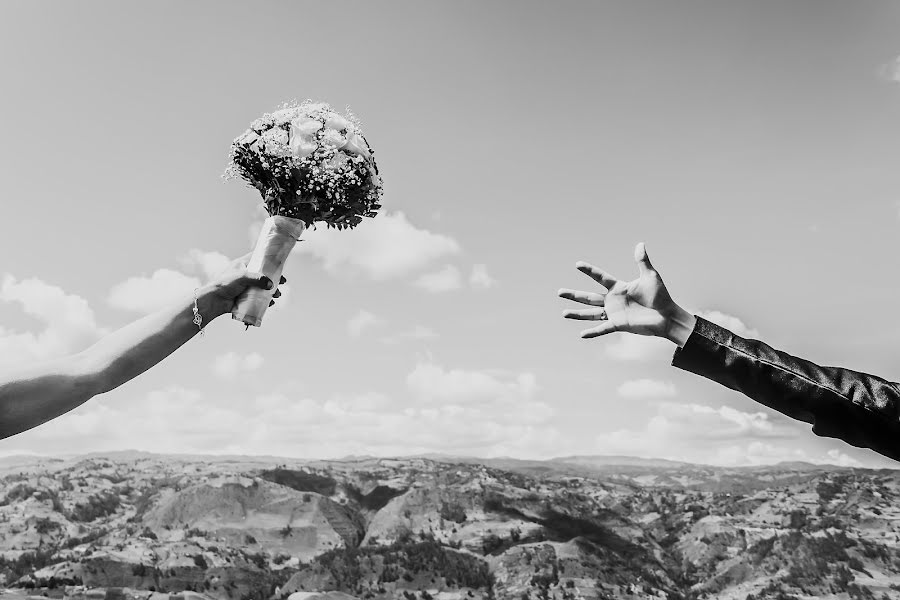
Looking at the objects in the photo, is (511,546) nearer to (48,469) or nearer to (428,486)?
(428,486)

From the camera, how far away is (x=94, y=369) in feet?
7.37

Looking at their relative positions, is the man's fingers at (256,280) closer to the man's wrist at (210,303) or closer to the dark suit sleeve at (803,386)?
the man's wrist at (210,303)

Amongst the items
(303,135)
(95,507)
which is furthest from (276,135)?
(95,507)

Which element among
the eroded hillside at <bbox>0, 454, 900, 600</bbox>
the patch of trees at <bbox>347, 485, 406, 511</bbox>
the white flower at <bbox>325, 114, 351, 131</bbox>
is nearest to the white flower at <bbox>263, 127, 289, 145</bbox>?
the white flower at <bbox>325, 114, 351, 131</bbox>

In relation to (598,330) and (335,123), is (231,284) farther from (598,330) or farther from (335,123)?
(335,123)

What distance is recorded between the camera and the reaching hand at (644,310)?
2.78 meters

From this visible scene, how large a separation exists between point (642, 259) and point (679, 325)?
32cm

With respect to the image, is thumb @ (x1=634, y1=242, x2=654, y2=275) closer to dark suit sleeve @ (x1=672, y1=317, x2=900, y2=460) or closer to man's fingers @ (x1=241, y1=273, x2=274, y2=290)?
dark suit sleeve @ (x1=672, y1=317, x2=900, y2=460)

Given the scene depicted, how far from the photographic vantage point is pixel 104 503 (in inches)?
2899

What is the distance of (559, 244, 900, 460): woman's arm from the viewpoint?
8.19ft

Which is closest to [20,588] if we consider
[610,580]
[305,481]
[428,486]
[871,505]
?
[305,481]

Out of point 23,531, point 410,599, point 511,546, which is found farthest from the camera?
point 511,546

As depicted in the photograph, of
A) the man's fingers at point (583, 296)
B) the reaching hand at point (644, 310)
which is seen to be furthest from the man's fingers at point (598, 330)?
the man's fingers at point (583, 296)

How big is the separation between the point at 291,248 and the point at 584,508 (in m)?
85.6
